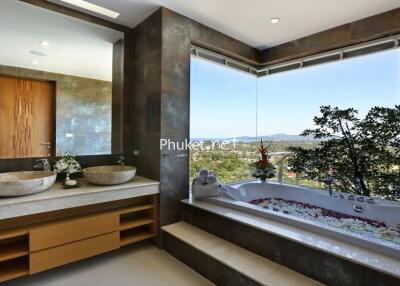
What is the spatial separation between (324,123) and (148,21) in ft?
8.73

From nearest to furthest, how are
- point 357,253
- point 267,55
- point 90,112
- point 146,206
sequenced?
1. point 357,253
2. point 146,206
3. point 90,112
4. point 267,55

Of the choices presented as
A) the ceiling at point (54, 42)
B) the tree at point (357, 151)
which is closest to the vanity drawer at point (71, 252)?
the ceiling at point (54, 42)

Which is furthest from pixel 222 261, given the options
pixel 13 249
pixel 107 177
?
pixel 13 249

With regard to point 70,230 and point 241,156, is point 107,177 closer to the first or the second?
point 70,230

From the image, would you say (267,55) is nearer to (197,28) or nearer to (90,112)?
(197,28)

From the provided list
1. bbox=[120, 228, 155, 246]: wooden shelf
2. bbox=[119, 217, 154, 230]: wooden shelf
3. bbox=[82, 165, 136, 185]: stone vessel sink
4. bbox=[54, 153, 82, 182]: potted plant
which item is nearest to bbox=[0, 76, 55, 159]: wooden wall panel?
bbox=[54, 153, 82, 182]: potted plant

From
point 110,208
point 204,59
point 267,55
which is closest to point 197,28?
point 204,59

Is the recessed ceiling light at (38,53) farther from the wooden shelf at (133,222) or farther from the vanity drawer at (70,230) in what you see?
the wooden shelf at (133,222)

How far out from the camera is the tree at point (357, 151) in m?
2.64

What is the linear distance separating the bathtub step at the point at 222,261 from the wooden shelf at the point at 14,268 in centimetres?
124

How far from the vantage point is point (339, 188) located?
298cm

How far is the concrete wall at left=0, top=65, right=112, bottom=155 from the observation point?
2512 millimetres

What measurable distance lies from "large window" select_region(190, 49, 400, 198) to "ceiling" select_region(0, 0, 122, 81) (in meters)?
1.17

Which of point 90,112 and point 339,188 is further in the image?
point 339,188
